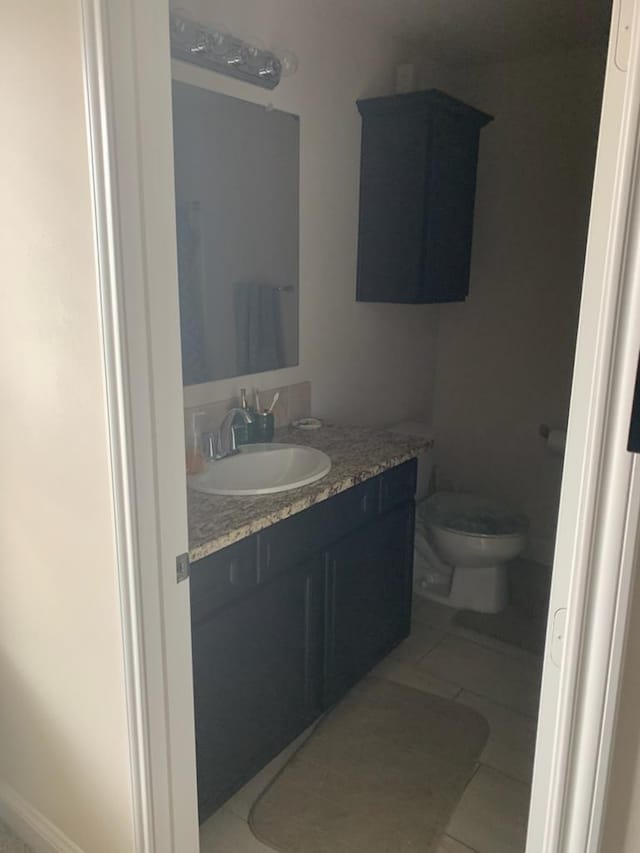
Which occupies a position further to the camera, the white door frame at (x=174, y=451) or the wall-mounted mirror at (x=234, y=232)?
the wall-mounted mirror at (x=234, y=232)

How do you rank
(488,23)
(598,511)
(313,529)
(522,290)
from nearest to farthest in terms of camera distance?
(598,511)
(313,529)
(488,23)
(522,290)

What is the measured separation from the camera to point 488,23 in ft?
8.32

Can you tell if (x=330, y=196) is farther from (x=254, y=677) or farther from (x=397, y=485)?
(x=254, y=677)

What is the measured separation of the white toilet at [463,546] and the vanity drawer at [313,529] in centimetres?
78

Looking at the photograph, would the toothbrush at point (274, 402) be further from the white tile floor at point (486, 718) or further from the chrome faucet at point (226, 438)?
the white tile floor at point (486, 718)

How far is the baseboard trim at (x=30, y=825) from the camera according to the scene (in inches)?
63.8

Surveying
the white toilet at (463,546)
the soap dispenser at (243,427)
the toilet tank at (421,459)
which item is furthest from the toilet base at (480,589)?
the soap dispenser at (243,427)

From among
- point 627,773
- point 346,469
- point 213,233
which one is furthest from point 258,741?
point 213,233

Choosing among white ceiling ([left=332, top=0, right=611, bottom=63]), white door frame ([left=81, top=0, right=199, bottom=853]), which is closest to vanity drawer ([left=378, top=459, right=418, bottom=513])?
white door frame ([left=81, top=0, right=199, bottom=853])

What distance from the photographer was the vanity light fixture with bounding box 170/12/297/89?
1813 mm

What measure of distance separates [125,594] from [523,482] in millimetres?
2506

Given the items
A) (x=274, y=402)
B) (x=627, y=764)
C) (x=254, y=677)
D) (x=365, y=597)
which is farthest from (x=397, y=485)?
(x=627, y=764)

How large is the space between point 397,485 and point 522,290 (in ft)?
4.61

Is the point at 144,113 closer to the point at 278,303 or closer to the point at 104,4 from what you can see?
the point at 104,4
